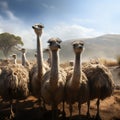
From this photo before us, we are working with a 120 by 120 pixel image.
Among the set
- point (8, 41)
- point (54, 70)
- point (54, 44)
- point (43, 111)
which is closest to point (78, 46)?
point (54, 44)

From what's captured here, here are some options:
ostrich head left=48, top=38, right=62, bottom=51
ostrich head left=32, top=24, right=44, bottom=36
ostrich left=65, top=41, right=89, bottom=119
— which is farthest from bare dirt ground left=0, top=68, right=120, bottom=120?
ostrich head left=32, top=24, right=44, bottom=36

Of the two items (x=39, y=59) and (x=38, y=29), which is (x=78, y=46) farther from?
(x=38, y=29)

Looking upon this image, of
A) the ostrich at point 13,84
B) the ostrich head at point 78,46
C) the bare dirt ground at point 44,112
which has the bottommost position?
the bare dirt ground at point 44,112

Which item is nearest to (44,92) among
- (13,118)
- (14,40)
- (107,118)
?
(13,118)

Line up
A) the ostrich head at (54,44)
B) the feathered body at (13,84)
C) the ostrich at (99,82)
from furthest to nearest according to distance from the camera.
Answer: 1. the ostrich at (99,82)
2. the feathered body at (13,84)
3. the ostrich head at (54,44)

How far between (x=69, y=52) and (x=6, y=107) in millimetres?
86361

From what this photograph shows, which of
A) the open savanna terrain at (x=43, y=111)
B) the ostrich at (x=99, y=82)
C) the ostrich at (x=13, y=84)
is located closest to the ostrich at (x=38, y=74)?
the ostrich at (x=13, y=84)

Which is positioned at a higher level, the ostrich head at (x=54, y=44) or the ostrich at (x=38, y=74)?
the ostrich head at (x=54, y=44)

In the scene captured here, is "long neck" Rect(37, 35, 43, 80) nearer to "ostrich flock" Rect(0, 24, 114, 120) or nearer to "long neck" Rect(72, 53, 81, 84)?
"ostrich flock" Rect(0, 24, 114, 120)

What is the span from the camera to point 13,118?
10.7 m

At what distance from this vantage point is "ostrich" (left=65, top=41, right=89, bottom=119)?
926 centimetres

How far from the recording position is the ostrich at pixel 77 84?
9.26 m

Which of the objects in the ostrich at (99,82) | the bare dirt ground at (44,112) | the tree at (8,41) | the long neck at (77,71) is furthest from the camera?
the tree at (8,41)

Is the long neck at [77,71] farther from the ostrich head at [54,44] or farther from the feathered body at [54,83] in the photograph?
the ostrich head at [54,44]
